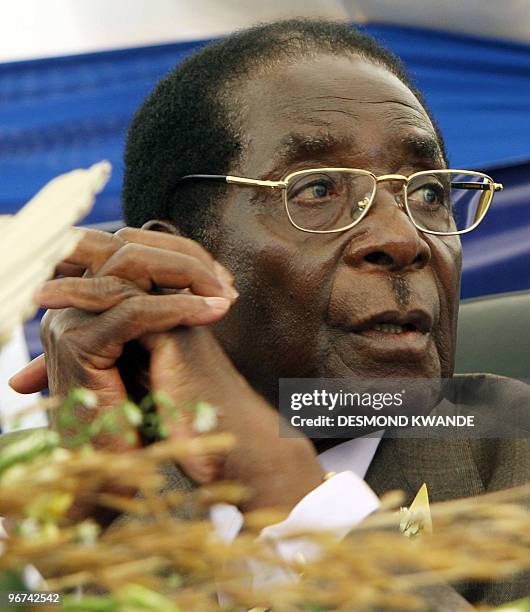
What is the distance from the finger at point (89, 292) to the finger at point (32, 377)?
206 millimetres

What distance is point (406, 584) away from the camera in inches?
15.2

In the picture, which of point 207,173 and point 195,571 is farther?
point 207,173

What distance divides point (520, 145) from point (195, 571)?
3105 millimetres

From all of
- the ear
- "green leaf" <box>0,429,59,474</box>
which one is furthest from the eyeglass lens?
"green leaf" <box>0,429,59,474</box>

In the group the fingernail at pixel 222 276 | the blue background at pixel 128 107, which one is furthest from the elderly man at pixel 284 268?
the blue background at pixel 128 107

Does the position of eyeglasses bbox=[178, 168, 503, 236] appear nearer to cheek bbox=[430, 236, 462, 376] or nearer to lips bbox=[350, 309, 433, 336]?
cheek bbox=[430, 236, 462, 376]

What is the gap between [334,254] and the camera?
1.38 metres

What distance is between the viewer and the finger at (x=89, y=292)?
115 cm

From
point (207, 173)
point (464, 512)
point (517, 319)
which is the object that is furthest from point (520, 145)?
point (464, 512)

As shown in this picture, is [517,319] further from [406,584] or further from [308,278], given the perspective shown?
[406,584]

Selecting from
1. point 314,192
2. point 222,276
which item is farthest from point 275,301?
point 222,276

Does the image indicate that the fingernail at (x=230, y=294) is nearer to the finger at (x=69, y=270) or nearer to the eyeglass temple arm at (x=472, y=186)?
the finger at (x=69, y=270)

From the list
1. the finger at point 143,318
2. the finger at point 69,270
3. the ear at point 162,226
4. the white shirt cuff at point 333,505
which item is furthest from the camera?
the ear at point 162,226

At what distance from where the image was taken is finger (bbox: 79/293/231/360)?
3.59ft
